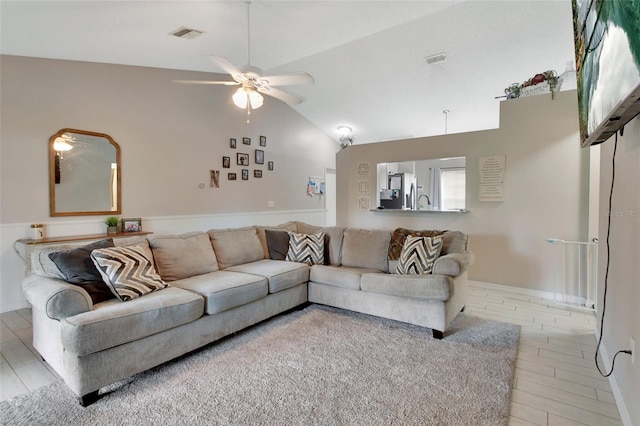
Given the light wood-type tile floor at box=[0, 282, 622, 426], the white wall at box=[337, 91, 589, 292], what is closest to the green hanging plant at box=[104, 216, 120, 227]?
the light wood-type tile floor at box=[0, 282, 622, 426]

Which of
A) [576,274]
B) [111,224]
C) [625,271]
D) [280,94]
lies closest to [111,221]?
[111,224]

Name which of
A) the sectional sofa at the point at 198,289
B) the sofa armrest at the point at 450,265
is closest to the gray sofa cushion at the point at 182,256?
the sectional sofa at the point at 198,289

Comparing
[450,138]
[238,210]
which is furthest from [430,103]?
[238,210]

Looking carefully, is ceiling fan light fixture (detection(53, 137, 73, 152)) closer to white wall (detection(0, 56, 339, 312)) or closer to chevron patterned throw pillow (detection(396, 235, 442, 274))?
white wall (detection(0, 56, 339, 312))

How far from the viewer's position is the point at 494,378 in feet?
6.84

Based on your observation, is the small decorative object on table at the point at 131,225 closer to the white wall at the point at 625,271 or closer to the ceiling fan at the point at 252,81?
the ceiling fan at the point at 252,81

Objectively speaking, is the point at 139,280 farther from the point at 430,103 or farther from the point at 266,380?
the point at 430,103

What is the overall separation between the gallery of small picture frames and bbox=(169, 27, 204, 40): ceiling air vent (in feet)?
7.29

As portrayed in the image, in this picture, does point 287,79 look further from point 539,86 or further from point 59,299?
point 539,86

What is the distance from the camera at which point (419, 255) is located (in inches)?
120

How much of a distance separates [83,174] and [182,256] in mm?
2149

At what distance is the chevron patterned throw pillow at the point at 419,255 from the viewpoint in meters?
2.98

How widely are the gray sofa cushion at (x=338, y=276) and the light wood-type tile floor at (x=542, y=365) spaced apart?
1218 mm

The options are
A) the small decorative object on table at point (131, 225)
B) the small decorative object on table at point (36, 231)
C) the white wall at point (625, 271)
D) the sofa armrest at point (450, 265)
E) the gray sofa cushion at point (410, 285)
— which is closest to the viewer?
the white wall at point (625, 271)
